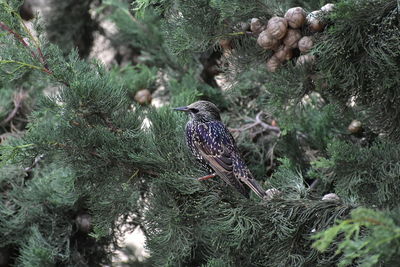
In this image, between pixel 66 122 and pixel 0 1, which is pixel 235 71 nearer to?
pixel 66 122

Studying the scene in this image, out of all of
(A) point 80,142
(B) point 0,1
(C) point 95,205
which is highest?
(B) point 0,1

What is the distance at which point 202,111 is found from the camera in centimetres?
360

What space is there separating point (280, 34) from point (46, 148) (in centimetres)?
107

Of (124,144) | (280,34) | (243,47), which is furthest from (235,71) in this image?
(124,144)

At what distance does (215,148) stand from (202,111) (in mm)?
317

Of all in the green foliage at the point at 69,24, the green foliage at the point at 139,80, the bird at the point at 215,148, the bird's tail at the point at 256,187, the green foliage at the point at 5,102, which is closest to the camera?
the bird's tail at the point at 256,187

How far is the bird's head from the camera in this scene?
11.7ft

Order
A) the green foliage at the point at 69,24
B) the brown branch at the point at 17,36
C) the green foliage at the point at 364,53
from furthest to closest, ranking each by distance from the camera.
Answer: the green foliage at the point at 69,24
the brown branch at the point at 17,36
the green foliage at the point at 364,53

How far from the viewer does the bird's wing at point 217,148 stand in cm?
314

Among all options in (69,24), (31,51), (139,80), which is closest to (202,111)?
(139,80)

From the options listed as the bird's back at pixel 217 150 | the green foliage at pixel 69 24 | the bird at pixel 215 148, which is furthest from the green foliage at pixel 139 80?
the green foliage at pixel 69 24

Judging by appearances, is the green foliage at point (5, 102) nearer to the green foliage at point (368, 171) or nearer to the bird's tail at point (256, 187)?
the bird's tail at point (256, 187)

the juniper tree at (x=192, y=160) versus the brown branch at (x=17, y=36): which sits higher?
the brown branch at (x=17, y=36)

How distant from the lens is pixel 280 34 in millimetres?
2736
